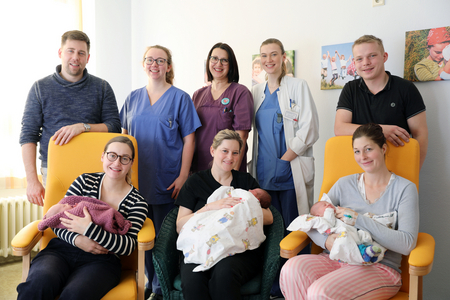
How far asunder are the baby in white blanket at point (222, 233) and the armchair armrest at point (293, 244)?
151 millimetres

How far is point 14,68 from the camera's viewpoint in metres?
3.01

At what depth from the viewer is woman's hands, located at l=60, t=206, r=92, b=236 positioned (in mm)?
1536

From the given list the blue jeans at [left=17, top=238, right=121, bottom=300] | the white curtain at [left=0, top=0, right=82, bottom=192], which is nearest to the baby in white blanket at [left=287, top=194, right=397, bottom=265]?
the blue jeans at [left=17, top=238, right=121, bottom=300]

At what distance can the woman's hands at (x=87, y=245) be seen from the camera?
5.09ft

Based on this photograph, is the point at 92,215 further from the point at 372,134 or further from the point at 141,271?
the point at 372,134

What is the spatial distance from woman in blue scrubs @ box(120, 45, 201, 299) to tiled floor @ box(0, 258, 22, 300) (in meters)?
1.02

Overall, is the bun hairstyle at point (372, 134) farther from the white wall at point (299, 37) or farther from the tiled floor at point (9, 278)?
the tiled floor at point (9, 278)

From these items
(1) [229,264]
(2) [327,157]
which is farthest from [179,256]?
(2) [327,157]

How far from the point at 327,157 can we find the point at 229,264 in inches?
32.4

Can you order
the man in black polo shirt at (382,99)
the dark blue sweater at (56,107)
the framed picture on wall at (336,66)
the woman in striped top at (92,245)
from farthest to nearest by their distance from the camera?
the framed picture on wall at (336,66) → the dark blue sweater at (56,107) → the man in black polo shirt at (382,99) → the woman in striped top at (92,245)

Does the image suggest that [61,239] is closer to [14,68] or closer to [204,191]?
[204,191]

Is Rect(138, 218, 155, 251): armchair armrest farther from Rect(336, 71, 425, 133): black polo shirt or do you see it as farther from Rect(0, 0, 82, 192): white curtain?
Rect(0, 0, 82, 192): white curtain

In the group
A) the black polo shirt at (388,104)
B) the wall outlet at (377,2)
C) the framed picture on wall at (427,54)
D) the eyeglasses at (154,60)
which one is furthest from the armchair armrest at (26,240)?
the wall outlet at (377,2)

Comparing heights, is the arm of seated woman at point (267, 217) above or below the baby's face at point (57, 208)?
below
